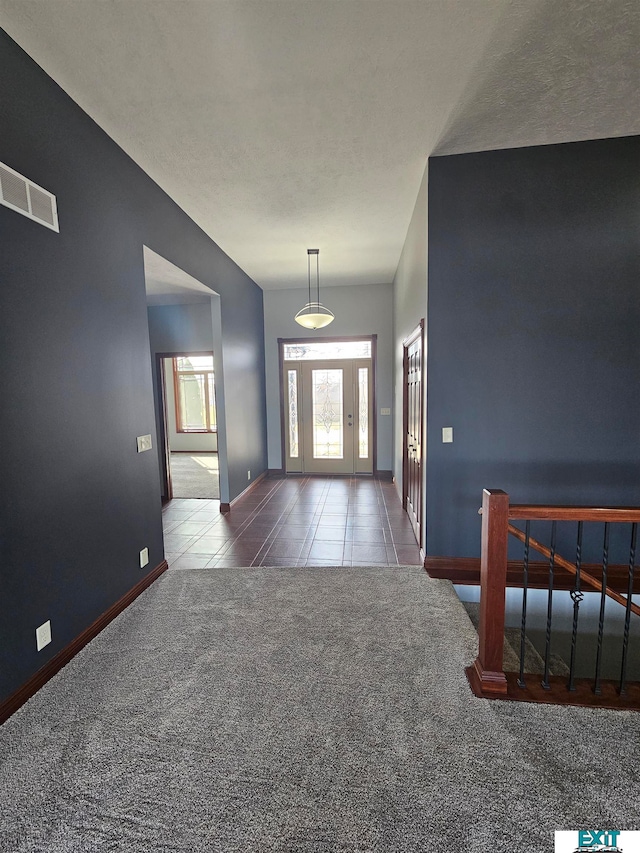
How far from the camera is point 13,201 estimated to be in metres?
1.86

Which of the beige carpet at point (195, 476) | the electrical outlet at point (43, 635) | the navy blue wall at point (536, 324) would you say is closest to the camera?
the electrical outlet at point (43, 635)

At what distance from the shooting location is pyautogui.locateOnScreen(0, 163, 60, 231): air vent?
71.7 inches

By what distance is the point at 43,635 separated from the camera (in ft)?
6.66

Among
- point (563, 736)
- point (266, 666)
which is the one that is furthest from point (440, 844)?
point (266, 666)

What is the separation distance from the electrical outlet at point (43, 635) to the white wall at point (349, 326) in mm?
5055

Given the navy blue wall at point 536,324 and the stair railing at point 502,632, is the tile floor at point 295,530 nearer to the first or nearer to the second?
the navy blue wall at point 536,324

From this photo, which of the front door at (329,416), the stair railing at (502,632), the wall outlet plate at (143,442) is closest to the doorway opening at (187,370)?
the wall outlet plate at (143,442)

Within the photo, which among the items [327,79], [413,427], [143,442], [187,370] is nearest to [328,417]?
[413,427]

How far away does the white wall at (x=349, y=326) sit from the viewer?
21.6 feet

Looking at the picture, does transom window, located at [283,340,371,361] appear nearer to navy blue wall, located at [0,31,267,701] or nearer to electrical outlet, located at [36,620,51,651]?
navy blue wall, located at [0,31,267,701]

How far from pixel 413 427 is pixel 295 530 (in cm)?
176

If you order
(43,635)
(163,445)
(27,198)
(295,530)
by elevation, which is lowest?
(295,530)

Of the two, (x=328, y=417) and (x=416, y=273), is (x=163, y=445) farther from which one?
(x=416, y=273)

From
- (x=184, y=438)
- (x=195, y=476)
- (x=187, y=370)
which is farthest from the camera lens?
(x=184, y=438)
